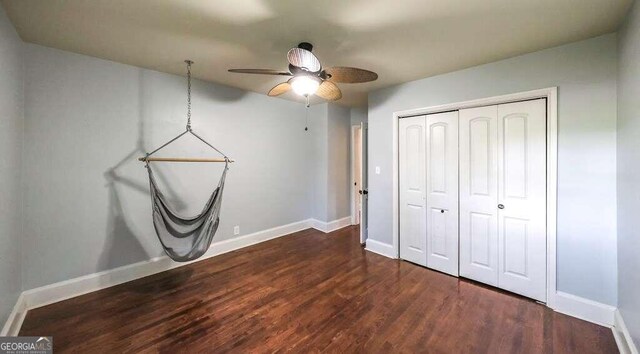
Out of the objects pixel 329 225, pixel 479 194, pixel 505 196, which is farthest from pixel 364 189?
pixel 505 196

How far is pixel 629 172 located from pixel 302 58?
235 cm

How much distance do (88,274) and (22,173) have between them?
42.8 inches

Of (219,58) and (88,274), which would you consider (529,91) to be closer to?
(219,58)

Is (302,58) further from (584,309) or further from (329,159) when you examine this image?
(584,309)

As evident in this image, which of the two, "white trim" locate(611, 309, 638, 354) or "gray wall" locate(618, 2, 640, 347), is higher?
"gray wall" locate(618, 2, 640, 347)

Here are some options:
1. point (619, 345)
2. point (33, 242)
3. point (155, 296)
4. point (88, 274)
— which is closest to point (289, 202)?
point (155, 296)

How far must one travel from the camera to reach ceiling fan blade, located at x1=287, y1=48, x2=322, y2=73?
1713 mm

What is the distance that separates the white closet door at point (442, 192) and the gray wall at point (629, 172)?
120 centimetres

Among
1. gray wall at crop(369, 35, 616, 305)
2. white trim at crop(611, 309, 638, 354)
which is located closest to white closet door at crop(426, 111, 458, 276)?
gray wall at crop(369, 35, 616, 305)

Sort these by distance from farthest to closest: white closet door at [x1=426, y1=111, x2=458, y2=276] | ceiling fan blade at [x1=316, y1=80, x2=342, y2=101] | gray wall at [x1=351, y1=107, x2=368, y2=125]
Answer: gray wall at [x1=351, y1=107, x2=368, y2=125], white closet door at [x1=426, y1=111, x2=458, y2=276], ceiling fan blade at [x1=316, y1=80, x2=342, y2=101]

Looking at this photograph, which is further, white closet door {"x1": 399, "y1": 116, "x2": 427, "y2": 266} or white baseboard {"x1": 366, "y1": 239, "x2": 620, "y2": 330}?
white closet door {"x1": 399, "y1": 116, "x2": 427, "y2": 266}

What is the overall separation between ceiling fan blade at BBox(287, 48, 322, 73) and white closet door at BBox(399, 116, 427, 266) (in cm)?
182

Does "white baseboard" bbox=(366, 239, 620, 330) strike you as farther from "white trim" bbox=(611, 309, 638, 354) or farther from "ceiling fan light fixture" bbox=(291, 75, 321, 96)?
"ceiling fan light fixture" bbox=(291, 75, 321, 96)

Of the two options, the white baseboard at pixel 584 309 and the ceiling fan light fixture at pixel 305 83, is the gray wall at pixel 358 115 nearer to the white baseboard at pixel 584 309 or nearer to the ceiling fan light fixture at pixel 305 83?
the ceiling fan light fixture at pixel 305 83
